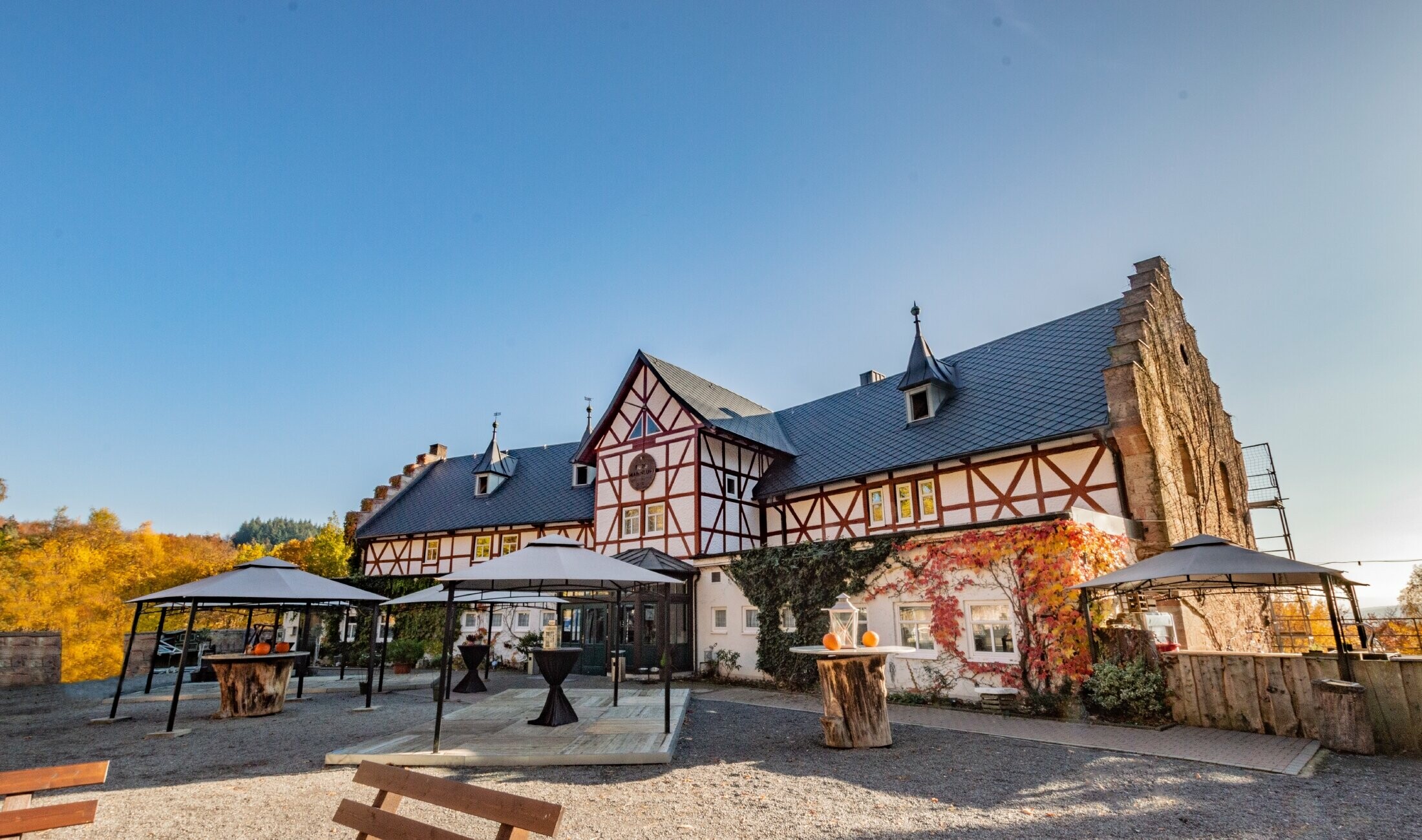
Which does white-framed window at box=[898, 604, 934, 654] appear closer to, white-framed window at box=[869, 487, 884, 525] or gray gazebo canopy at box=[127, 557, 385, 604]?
white-framed window at box=[869, 487, 884, 525]

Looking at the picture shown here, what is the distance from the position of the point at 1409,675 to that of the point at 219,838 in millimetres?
12529

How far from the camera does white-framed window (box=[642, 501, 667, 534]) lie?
20.5 meters

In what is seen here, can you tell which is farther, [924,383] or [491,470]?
[491,470]

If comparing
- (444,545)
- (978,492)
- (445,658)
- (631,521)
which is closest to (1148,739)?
(978,492)

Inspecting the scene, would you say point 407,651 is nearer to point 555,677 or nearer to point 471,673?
point 471,673

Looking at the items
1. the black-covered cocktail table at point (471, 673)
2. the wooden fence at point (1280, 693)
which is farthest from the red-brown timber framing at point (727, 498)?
the wooden fence at point (1280, 693)

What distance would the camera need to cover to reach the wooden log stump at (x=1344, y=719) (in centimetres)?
820

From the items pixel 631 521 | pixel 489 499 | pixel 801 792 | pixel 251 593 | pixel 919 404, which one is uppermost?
pixel 919 404

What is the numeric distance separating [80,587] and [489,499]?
61.1 ft

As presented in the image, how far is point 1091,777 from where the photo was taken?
721cm

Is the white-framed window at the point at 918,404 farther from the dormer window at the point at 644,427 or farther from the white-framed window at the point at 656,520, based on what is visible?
the white-framed window at the point at 656,520

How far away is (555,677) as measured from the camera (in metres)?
9.59

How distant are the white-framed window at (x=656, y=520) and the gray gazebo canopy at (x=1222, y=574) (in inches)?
465

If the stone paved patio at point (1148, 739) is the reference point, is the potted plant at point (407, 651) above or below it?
above
